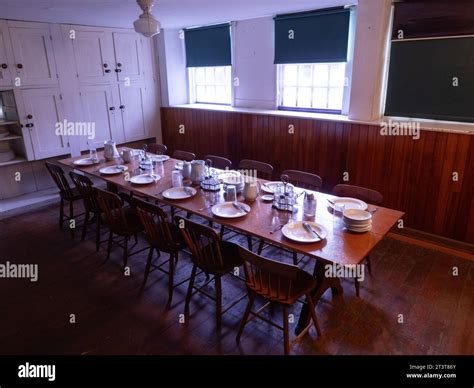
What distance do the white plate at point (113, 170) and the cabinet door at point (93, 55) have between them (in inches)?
76.4

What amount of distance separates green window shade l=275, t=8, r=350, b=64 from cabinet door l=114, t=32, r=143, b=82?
2219mm

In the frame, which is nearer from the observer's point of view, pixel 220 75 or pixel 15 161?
pixel 15 161

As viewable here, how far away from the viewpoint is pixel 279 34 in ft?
14.9

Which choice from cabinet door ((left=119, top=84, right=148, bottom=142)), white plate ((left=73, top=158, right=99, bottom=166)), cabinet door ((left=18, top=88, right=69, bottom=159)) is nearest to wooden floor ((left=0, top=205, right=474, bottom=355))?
white plate ((left=73, top=158, right=99, bottom=166))

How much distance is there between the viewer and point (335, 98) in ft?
14.5

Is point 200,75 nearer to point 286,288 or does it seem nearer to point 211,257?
point 211,257

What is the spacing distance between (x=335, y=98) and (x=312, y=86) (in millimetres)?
375

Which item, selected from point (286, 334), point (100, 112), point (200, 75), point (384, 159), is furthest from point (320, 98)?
point (286, 334)

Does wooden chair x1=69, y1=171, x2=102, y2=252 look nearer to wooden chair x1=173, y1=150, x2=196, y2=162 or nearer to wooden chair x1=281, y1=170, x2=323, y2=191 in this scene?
wooden chair x1=173, y1=150, x2=196, y2=162

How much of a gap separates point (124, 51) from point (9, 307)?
3.91 m

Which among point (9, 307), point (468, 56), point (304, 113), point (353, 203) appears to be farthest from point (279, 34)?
point (9, 307)

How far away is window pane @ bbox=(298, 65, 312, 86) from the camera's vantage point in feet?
15.1

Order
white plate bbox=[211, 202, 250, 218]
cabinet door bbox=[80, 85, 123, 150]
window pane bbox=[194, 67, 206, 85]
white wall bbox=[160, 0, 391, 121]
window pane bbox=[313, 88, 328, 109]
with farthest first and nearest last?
1. window pane bbox=[194, 67, 206, 85]
2. cabinet door bbox=[80, 85, 123, 150]
3. window pane bbox=[313, 88, 328, 109]
4. white wall bbox=[160, 0, 391, 121]
5. white plate bbox=[211, 202, 250, 218]

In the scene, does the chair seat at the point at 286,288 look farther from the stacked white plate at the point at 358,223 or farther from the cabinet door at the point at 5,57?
the cabinet door at the point at 5,57
